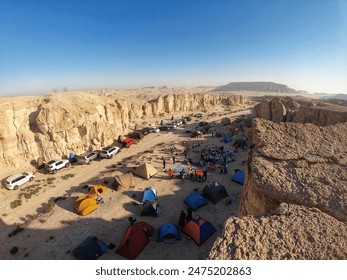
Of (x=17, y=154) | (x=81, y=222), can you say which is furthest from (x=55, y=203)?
(x=17, y=154)

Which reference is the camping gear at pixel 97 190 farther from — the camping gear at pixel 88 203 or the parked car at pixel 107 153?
the parked car at pixel 107 153

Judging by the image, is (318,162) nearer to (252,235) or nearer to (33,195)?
(252,235)

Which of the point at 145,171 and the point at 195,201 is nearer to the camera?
the point at 195,201

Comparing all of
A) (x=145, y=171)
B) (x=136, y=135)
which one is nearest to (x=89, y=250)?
(x=145, y=171)

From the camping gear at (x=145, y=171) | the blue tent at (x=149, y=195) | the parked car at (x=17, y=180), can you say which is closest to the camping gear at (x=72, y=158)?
the parked car at (x=17, y=180)

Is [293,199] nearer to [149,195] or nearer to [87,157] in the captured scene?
[149,195]

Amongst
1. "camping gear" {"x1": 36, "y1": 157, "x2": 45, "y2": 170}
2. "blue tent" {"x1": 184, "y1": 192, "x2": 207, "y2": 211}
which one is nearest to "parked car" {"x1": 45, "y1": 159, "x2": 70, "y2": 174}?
"camping gear" {"x1": 36, "y1": 157, "x2": 45, "y2": 170}
